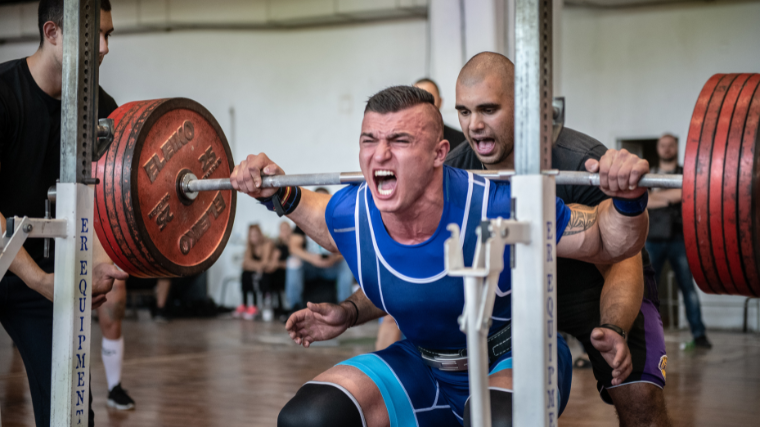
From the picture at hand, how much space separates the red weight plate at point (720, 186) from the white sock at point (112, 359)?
2.91 meters

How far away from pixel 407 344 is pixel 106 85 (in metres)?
8.83

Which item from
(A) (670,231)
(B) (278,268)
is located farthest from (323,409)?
(B) (278,268)

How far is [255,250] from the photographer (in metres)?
8.22

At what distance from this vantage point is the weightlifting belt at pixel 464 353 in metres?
1.88

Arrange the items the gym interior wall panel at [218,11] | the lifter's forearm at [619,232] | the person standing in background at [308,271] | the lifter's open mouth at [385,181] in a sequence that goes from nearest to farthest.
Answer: the lifter's forearm at [619,232] < the lifter's open mouth at [385,181] < the person standing in background at [308,271] < the gym interior wall panel at [218,11]

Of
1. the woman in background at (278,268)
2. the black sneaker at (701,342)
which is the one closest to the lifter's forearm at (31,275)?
the black sneaker at (701,342)

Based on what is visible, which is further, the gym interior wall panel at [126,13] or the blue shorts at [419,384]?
the gym interior wall panel at [126,13]

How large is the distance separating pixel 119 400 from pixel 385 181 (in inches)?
93.6

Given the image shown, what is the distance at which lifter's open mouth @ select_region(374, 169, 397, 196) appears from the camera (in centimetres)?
173

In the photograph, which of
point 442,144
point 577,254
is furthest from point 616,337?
point 442,144

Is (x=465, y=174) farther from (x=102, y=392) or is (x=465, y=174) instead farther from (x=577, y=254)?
(x=102, y=392)

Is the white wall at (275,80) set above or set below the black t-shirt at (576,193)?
above

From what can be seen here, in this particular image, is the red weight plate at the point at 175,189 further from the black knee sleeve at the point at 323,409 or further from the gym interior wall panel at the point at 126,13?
the gym interior wall panel at the point at 126,13

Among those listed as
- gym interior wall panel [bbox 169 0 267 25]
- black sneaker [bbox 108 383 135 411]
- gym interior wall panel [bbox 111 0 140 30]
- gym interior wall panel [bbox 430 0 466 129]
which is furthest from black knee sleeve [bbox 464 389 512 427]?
gym interior wall panel [bbox 111 0 140 30]
